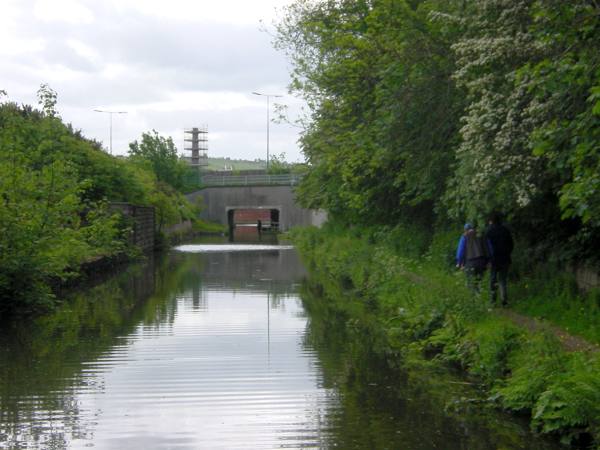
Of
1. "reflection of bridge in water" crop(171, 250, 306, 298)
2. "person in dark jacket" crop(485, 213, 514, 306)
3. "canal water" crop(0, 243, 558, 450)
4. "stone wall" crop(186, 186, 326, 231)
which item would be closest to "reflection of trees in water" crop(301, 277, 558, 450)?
"canal water" crop(0, 243, 558, 450)

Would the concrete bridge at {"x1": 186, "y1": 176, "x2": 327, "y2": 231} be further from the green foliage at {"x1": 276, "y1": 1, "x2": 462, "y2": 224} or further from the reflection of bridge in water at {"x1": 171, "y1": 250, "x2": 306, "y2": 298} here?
the green foliage at {"x1": 276, "y1": 1, "x2": 462, "y2": 224}

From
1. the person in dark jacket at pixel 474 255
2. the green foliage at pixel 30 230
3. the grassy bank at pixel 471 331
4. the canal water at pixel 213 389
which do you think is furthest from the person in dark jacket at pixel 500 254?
the green foliage at pixel 30 230

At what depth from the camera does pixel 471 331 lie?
1301 centimetres

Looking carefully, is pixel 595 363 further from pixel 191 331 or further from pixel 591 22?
pixel 191 331

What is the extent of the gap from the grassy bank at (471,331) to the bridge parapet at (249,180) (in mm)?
59582

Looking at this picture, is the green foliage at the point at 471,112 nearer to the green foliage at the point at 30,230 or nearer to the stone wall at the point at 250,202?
the green foliage at the point at 30,230

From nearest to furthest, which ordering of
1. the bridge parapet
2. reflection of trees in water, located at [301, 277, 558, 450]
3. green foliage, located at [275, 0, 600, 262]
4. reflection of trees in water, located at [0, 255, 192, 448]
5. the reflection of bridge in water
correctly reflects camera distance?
1. reflection of trees in water, located at [301, 277, 558, 450]
2. reflection of trees in water, located at [0, 255, 192, 448]
3. green foliage, located at [275, 0, 600, 262]
4. the reflection of bridge in water
5. the bridge parapet

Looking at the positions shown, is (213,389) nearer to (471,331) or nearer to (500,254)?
(471,331)

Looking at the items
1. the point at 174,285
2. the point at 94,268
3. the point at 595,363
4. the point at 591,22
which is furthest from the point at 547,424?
the point at 94,268

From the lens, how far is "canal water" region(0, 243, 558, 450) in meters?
8.87

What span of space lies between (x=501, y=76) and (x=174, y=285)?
15979 mm

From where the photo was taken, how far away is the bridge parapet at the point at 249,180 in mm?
87188

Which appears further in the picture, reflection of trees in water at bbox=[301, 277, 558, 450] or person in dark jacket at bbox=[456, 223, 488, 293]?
person in dark jacket at bbox=[456, 223, 488, 293]

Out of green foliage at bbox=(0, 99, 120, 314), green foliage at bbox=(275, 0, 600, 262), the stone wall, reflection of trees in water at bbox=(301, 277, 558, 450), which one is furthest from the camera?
the stone wall
